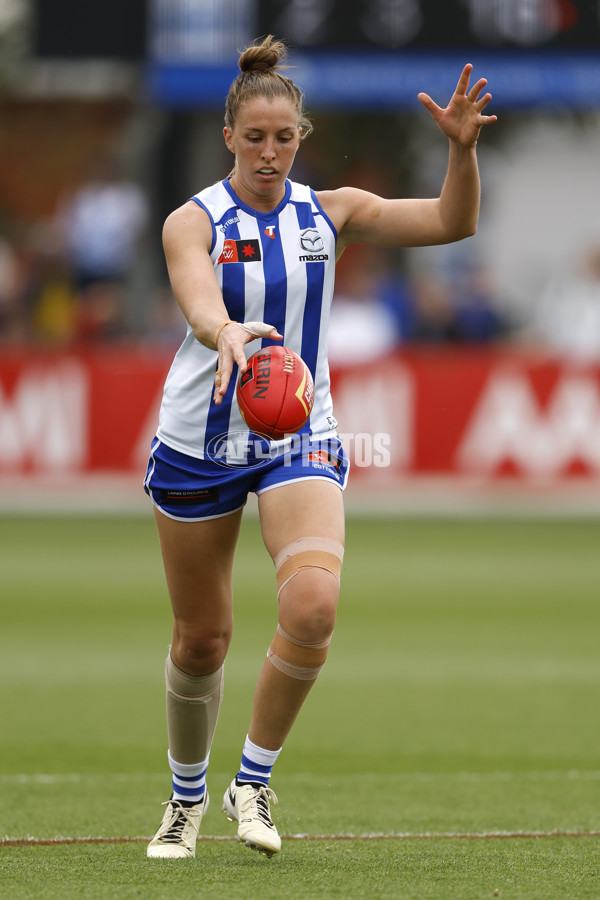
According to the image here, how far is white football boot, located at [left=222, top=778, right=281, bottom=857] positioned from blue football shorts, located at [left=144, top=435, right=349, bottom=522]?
87 cm

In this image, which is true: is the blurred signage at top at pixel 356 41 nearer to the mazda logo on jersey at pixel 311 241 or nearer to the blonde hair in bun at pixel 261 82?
the blonde hair in bun at pixel 261 82

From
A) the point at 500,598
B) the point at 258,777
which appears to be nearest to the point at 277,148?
the point at 258,777

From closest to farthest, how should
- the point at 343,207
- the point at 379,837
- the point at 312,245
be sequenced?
the point at 312,245, the point at 343,207, the point at 379,837

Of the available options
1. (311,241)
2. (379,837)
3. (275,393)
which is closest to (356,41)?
(311,241)

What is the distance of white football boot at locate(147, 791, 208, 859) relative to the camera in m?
5.12

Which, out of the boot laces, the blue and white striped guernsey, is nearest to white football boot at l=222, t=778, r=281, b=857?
the boot laces

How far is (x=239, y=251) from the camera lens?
509 centimetres

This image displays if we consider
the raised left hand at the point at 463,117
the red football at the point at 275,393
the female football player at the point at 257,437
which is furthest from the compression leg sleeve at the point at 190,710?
A: the raised left hand at the point at 463,117

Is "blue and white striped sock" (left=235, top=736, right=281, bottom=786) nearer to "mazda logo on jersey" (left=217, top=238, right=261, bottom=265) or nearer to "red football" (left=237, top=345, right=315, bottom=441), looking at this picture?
"red football" (left=237, top=345, right=315, bottom=441)

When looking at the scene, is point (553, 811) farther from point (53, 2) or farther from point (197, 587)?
point (53, 2)

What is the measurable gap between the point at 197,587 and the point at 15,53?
75.2ft

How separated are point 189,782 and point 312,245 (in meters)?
1.80

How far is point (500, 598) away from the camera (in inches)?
473

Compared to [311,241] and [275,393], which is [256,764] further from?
[311,241]
